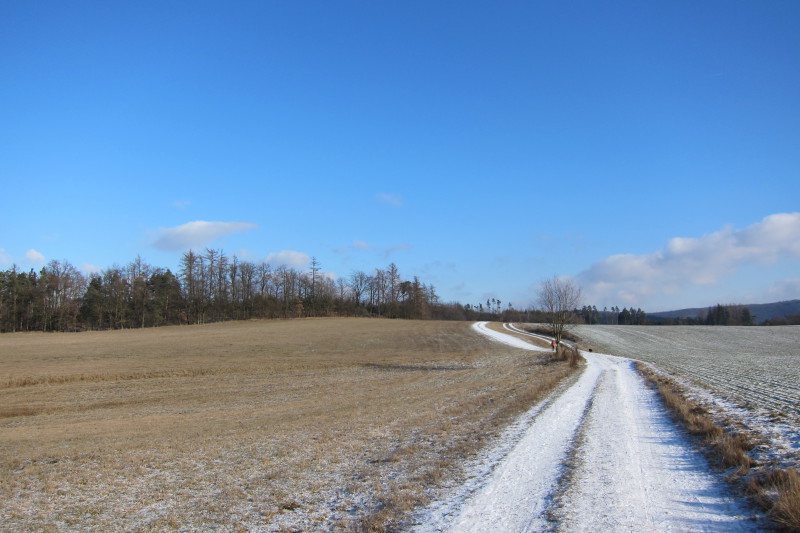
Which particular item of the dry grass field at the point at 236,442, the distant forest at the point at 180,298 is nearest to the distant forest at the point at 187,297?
the distant forest at the point at 180,298

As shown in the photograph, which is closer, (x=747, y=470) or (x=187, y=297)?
(x=747, y=470)

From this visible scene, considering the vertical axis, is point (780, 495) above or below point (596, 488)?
above

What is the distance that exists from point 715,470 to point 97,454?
11.5 meters

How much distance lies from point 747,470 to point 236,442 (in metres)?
9.71

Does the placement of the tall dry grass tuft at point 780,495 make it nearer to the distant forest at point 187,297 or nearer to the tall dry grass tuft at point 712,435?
the tall dry grass tuft at point 712,435

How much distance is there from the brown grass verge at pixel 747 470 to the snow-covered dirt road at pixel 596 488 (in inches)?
9.4

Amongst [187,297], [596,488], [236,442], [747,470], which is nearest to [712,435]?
[747,470]

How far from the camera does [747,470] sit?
7.29 meters

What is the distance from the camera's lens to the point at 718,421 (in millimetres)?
11078

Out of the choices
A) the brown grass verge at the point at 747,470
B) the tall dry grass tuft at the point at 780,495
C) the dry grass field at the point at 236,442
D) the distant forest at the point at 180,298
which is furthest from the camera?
the distant forest at the point at 180,298

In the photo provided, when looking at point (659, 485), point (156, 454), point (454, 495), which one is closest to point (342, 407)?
point (156, 454)

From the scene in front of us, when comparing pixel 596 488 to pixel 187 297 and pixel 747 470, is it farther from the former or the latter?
pixel 187 297

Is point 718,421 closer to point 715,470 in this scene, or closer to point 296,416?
point 715,470

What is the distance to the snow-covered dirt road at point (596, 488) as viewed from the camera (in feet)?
18.6
